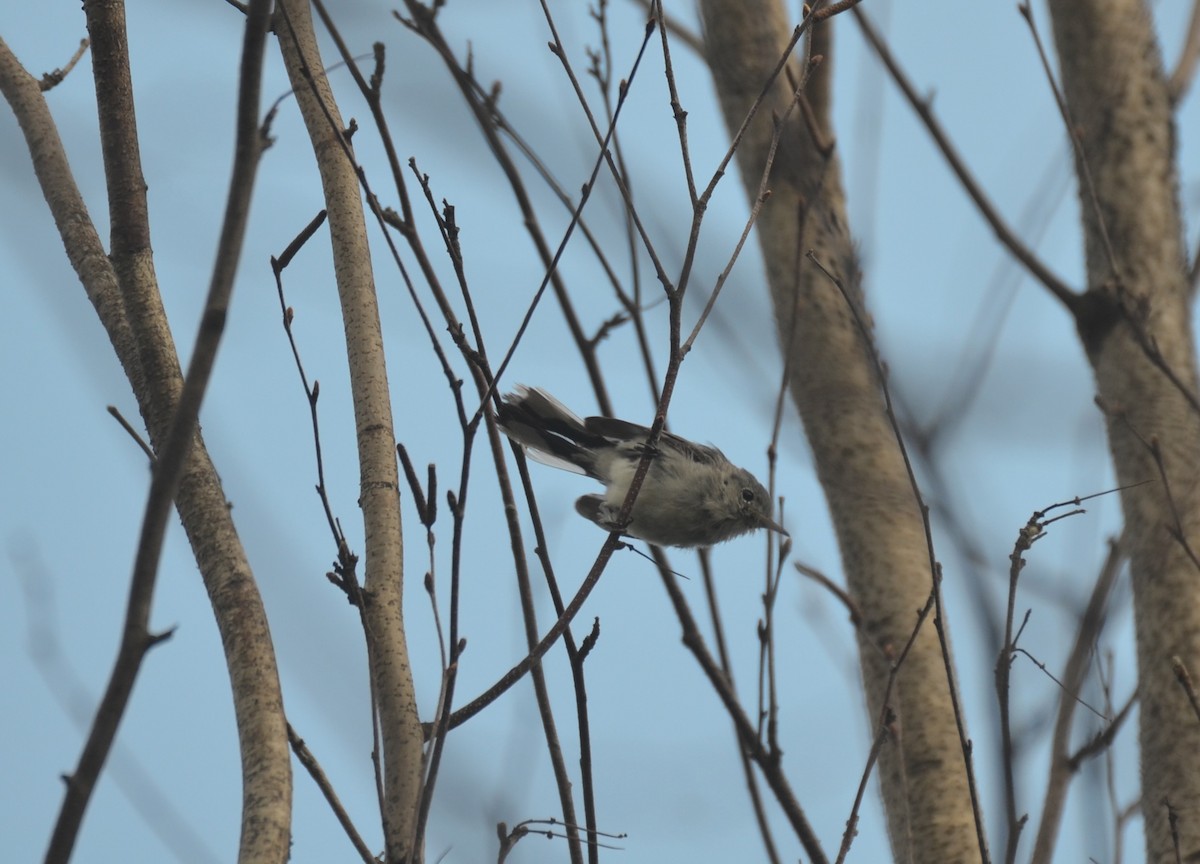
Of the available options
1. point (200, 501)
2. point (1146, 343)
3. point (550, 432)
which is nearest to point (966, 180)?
point (1146, 343)

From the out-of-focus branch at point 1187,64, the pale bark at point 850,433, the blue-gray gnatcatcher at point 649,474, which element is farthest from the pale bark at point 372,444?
the out-of-focus branch at point 1187,64

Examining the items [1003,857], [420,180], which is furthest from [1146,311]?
[420,180]

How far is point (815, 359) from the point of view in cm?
358

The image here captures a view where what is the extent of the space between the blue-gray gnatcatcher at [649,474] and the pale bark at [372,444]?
1225 mm

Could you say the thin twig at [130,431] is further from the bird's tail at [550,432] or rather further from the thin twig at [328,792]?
the bird's tail at [550,432]

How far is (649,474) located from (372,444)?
166 centimetres

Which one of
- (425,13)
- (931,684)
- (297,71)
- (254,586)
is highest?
(425,13)

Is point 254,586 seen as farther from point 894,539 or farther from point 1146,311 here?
point 1146,311

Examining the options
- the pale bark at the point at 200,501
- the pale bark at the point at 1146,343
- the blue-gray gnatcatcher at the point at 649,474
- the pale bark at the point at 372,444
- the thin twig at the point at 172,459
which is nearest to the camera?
the thin twig at the point at 172,459

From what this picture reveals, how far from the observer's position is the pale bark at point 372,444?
2.10 metres

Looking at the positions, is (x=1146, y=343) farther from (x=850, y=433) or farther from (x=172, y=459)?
(x=172, y=459)

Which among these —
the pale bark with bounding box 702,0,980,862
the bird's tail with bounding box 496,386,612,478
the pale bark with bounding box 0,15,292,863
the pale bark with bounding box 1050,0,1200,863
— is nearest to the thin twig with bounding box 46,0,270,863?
the pale bark with bounding box 0,15,292,863

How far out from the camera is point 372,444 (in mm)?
2424

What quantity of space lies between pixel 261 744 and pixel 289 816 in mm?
128
